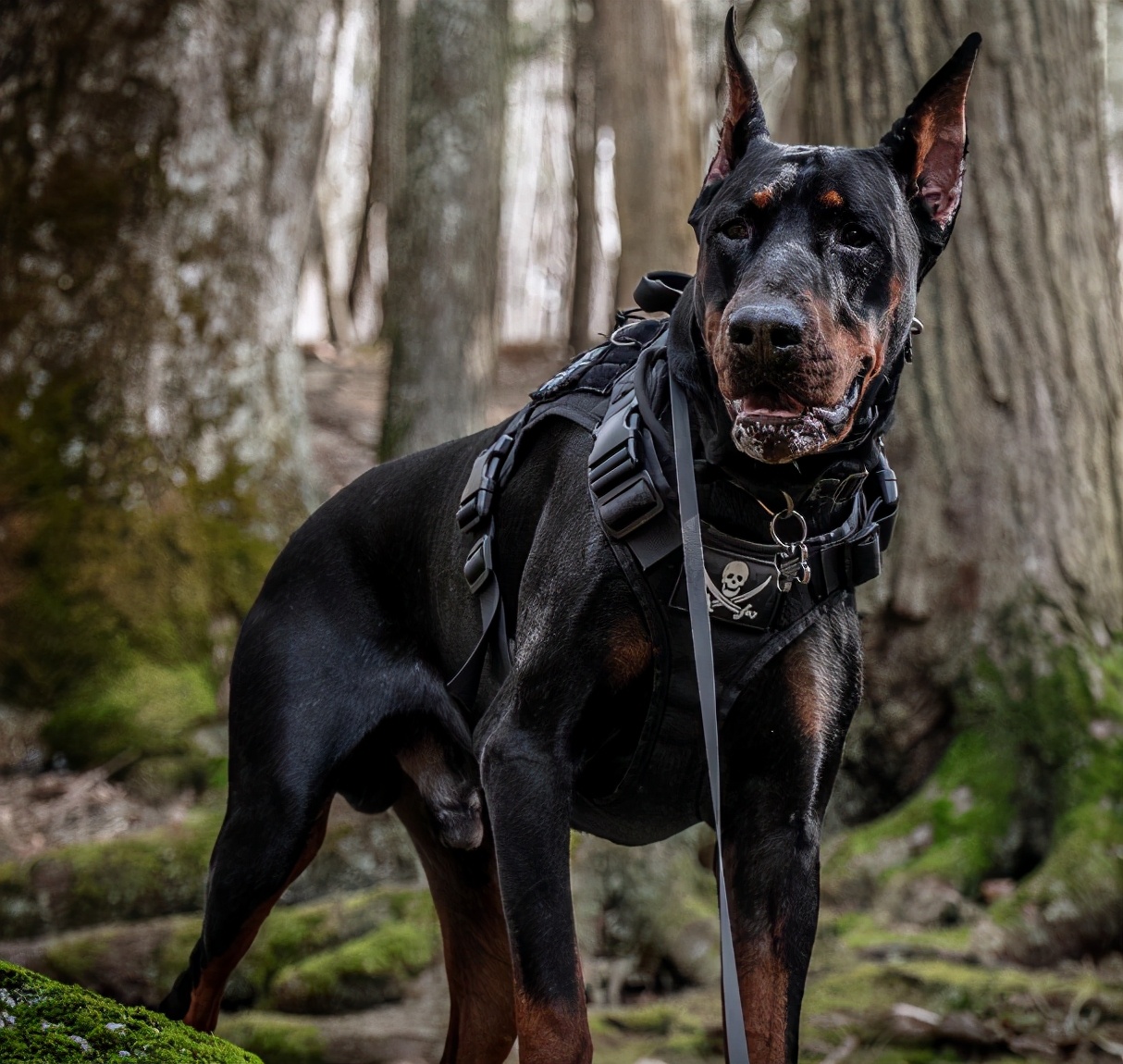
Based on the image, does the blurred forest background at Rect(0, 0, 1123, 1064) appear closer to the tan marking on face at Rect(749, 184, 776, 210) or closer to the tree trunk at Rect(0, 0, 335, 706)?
the tree trunk at Rect(0, 0, 335, 706)

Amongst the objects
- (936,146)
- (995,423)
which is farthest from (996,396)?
(936,146)

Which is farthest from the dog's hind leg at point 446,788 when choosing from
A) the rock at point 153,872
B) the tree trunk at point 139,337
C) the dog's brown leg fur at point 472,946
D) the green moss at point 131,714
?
the tree trunk at point 139,337

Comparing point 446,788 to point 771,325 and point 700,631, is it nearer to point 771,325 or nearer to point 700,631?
point 700,631

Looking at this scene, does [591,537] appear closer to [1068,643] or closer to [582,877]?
[582,877]

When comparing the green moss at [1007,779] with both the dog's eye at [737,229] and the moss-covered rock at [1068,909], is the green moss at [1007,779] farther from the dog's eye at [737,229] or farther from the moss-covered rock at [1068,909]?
the dog's eye at [737,229]

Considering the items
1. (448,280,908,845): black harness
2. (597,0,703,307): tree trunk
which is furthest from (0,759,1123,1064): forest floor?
(597,0,703,307): tree trunk

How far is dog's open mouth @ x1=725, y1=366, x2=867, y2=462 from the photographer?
235 centimetres

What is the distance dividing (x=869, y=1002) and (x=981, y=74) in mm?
3652

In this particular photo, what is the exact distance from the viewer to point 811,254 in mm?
2465

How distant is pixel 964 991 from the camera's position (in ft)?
13.7

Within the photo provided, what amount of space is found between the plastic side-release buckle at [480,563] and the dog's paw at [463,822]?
58 centimetres

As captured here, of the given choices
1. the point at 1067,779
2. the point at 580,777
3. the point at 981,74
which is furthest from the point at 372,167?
the point at 580,777

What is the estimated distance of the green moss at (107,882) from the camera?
4914 mm

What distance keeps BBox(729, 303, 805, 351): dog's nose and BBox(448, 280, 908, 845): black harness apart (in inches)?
13.8
